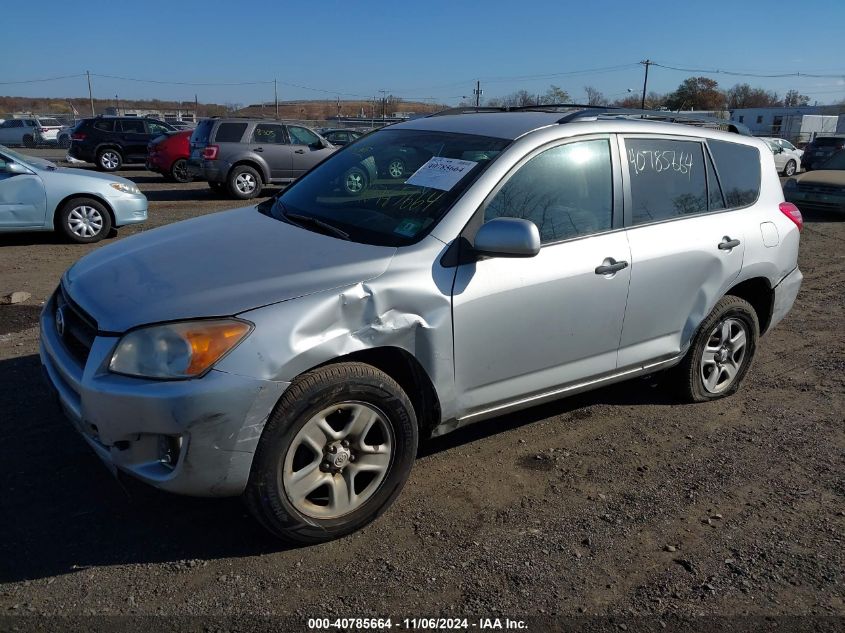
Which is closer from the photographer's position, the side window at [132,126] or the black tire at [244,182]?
the black tire at [244,182]

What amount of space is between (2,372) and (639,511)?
4.22 meters

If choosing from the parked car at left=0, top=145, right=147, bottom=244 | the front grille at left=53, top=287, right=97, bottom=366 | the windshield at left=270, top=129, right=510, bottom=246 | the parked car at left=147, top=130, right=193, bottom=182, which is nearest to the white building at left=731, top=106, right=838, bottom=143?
the parked car at left=147, top=130, right=193, bottom=182

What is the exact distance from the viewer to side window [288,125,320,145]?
15734 mm

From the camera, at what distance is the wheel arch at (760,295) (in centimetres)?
472

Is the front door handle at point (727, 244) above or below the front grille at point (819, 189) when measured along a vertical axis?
above

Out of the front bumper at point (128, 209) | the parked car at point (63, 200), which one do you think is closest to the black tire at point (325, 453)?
the parked car at point (63, 200)

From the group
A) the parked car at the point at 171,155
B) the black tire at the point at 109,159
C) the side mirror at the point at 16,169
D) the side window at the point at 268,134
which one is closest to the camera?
the side mirror at the point at 16,169

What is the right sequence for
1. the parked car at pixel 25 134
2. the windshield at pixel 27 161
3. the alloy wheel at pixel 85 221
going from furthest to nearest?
the parked car at pixel 25 134 → the alloy wheel at pixel 85 221 → the windshield at pixel 27 161

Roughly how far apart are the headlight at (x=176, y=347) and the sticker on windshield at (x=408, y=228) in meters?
0.95

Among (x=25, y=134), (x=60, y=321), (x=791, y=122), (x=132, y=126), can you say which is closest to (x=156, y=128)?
(x=132, y=126)

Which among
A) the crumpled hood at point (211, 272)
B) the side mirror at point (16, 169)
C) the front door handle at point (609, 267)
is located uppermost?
the side mirror at point (16, 169)

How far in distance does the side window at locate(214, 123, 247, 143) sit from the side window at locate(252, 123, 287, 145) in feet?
0.96

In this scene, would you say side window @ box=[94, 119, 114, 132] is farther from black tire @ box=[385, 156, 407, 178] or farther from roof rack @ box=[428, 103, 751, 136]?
black tire @ box=[385, 156, 407, 178]

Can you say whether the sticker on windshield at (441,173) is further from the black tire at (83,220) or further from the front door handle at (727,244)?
the black tire at (83,220)
